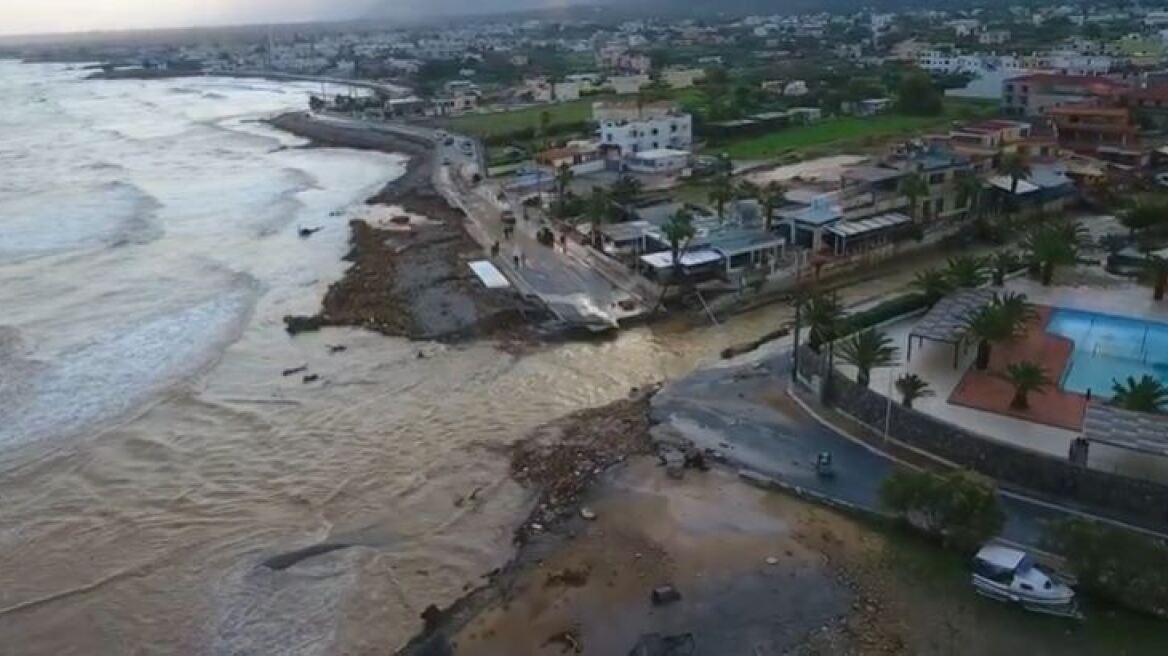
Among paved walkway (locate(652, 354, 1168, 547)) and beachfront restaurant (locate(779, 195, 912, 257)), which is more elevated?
beachfront restaurant (locate(779, 195, 912, 257))

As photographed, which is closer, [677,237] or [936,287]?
[936,287]

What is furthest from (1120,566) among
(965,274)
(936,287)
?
(965,274)

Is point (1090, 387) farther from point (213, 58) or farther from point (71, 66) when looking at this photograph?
point (71, 66)

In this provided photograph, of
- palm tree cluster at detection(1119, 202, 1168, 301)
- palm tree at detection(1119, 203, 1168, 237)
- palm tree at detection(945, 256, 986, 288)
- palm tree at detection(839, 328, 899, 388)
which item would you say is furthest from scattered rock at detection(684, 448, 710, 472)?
palm tree at detection(1119, 203, 1168, 237)

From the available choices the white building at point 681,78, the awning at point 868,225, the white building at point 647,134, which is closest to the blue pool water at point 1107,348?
the awning at point 868,225

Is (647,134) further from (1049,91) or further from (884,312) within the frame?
(884,312)

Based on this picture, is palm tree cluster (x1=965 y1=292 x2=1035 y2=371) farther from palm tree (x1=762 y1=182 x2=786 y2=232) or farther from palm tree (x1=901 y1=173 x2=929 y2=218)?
palm tree (x1=901 y1=173 x2=929 y2=218)
